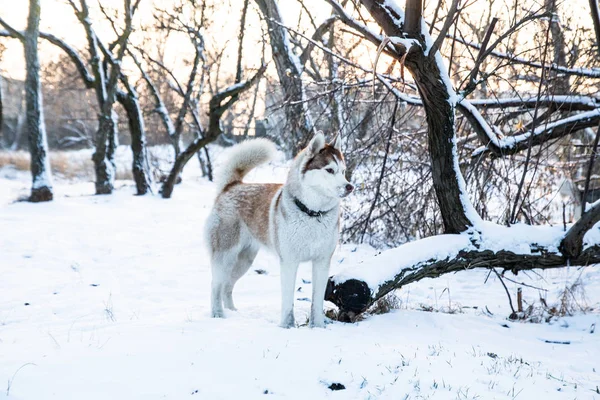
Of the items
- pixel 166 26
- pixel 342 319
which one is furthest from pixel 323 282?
pixel 166 26

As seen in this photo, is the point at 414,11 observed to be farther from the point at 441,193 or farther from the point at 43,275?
the point at 43,275

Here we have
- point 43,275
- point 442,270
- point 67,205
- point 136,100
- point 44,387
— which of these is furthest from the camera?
point 136,100

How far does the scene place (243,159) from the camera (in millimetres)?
5164

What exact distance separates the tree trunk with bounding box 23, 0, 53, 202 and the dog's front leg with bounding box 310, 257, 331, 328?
9044 mm

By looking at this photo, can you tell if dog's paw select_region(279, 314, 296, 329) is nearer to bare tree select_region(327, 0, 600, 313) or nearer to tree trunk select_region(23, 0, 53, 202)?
bare tree select_region(327, 0, 600, 313)

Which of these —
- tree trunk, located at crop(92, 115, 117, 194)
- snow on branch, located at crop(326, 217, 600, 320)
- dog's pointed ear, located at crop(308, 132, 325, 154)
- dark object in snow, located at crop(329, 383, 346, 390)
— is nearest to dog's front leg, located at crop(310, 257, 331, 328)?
snow on branch, located at crop(326, 217, 600, 320)

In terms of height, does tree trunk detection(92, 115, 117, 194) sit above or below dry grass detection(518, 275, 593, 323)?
above

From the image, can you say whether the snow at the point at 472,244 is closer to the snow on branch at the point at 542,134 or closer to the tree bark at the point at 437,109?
the tree bark at the point at 437,109

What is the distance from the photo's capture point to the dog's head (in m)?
4.08

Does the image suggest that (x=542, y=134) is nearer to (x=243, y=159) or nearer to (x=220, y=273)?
(x=243, y=159)

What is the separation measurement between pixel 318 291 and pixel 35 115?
9474 mm

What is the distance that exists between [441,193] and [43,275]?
5072 mm

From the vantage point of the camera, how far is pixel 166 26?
50.8ft

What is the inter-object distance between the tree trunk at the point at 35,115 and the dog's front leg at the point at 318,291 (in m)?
9.04
